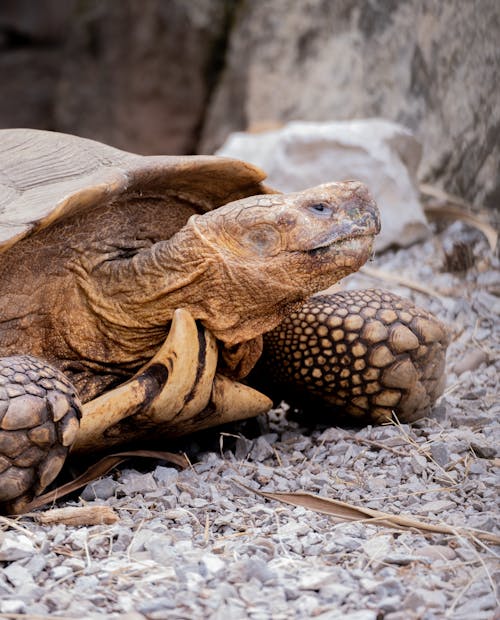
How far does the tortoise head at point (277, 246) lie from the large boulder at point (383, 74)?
92.9 inches

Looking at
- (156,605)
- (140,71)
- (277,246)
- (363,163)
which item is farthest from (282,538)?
(140,71)

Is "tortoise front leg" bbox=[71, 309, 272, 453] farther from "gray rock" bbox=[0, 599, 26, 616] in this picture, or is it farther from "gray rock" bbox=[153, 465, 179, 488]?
"gray rock" bbox=[0, 599, 26, 616]

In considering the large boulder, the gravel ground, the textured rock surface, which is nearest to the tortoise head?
the gravel ground

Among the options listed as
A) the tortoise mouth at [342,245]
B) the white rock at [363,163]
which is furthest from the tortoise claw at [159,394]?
the white rock at [363,163]

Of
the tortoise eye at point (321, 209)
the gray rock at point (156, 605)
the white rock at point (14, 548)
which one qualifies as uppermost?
the tortoise eye at point (321, 209)

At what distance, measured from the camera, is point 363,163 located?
5789 millimetres

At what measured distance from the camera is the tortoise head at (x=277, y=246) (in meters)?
2.72

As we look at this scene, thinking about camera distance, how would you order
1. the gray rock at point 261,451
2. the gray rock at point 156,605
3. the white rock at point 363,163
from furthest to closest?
the white rock at point 363,163, the gray rock at point 261,451, the gray rock at point 156,605

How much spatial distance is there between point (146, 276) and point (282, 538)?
3.24ft

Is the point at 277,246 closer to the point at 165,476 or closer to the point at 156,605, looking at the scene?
the point at 165,476

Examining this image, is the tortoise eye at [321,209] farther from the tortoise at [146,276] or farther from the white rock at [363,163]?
the white rock at [363,163]

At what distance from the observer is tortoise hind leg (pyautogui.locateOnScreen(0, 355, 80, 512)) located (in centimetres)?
232

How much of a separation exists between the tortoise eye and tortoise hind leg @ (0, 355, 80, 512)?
92 centimetres

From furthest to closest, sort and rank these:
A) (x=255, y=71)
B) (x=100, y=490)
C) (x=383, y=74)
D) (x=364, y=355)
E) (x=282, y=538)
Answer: (x=255, y=71) < (x=383, y=74) < (x=364, y=355) < (x=100, y=490) < (x=282, y=538)
